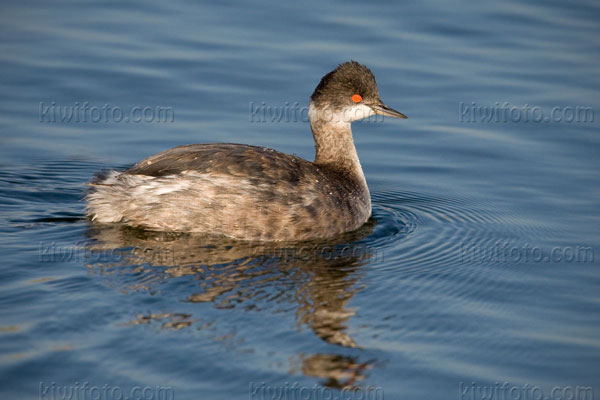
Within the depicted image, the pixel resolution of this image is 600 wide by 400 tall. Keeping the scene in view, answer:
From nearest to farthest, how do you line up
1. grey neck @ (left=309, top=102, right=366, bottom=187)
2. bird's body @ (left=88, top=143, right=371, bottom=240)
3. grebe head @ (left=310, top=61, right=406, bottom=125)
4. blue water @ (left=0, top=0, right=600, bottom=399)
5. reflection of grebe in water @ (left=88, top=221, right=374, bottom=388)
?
1. blue water @ (left=0, top=0, right=600, bottom=399)
2. reflection of grebe in water @ (left=88, top=221, right=374, bottom=388)
3. bird's body @ (left=88, top=143, right=371, bottom=240)
4. grebe head @ (left=310, top=61, right=406, bottom=125)
5. grey neck @ (left=309, top=102, right=366, bottom=187)

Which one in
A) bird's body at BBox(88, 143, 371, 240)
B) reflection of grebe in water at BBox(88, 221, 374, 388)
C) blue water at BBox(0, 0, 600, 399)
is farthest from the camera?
bird's body at BBox(88, 143, 371, 240)

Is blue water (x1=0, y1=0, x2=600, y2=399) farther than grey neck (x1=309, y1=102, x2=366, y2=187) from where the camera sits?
No

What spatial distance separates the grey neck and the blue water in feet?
2.37

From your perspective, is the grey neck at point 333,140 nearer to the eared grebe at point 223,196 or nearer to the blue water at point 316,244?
the blue water at point 316,244

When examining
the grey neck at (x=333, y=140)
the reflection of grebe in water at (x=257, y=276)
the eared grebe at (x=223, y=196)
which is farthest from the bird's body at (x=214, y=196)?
the grey neck at (x=333, y=140)

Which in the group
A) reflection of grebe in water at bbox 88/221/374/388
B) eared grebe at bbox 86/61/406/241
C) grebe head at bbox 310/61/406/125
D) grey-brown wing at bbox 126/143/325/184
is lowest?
reflection of grebe in water at bbox 88/221/374/388

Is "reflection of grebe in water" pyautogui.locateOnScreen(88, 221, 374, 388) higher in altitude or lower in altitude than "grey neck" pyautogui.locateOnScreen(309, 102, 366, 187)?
lower

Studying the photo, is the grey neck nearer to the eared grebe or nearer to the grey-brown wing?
the eared grebe

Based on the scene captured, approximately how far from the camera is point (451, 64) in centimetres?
1436

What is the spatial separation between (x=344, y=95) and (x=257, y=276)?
3.07 meters

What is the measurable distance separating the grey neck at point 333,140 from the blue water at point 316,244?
724 millimetres

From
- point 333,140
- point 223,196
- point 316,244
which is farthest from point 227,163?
point 333,140

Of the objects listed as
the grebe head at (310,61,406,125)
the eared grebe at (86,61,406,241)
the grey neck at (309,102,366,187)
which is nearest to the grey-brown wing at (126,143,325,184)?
the eared grebe at (86,61,406,241)

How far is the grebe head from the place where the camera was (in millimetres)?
10633
